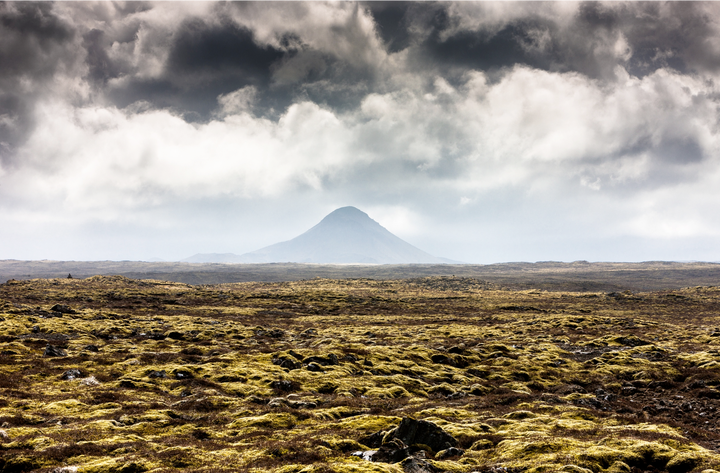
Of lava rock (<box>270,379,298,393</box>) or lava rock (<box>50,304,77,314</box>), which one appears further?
lava rock (<box>50,304,77,314</box>)

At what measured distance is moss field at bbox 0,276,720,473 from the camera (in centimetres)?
1374

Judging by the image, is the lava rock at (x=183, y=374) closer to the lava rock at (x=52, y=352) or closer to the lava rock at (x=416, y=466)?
the lava rock at (x=52, y=352)

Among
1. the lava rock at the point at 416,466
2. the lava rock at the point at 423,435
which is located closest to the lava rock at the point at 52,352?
the lava rock at the point at 423,435

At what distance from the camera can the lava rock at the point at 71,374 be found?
83.6 ft

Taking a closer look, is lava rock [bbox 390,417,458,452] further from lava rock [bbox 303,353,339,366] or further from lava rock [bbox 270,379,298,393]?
lava rock [bbox 303,353,339,366]

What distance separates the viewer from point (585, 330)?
59000 mm

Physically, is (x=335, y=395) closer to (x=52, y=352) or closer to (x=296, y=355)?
(x=296, y=355)

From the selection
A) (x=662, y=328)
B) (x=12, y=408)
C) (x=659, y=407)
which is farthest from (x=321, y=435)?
(x=662, y=328)

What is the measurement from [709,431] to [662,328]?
52147mm

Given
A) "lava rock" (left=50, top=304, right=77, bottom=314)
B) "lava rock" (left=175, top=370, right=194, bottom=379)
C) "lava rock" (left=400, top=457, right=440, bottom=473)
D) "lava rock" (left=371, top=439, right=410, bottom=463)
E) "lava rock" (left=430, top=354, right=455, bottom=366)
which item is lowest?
"lava rock" (left=430, top=354, right=455, bottom=366)

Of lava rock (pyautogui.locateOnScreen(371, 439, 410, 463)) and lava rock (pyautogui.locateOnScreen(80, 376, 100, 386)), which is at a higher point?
lava rock (pyautogui.locateOnScreen(371, 439, 410, 463))

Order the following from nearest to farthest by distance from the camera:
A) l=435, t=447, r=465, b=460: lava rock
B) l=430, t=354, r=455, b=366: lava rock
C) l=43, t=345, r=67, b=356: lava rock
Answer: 1. l=435, t=447, r=465, b=460: lava rock
2. l=43, t=345, r=67, b=356: lava rock
3. l=430, t=354, r=455, b=366: lava rock

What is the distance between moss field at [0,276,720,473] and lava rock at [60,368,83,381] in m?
0.13

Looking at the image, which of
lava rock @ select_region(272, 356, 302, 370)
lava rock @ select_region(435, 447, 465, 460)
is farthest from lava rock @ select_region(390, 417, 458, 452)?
lava rock @ select_region(272, 356, 302, 370)
